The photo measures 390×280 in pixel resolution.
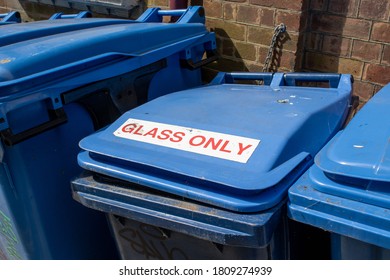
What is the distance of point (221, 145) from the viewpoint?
142 cm

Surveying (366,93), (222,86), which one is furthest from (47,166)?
(366,93)

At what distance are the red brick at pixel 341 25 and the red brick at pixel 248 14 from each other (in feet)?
1.09

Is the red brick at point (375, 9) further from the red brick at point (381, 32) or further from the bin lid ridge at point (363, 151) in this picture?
the bin lid ridge at point (363, 151)

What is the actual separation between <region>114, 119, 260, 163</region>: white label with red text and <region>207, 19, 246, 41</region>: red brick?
1301mm

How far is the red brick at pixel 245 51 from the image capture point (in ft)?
8.70

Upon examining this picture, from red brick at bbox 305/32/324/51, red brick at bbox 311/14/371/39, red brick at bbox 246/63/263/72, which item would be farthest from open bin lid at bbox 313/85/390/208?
red brick at bbox 246/63/263/72

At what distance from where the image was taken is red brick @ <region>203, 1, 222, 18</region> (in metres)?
2.70

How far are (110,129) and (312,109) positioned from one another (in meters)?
0.78

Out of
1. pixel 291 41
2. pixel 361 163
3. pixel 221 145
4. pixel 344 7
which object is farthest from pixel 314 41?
pixel 361 163

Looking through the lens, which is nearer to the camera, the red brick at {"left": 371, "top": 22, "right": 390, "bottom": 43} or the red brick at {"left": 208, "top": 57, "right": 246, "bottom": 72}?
the red brick at {"left": 371, "top": 22, "right": 390, "bottom": 43}

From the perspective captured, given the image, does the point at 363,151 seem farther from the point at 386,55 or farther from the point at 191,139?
the point at 386,55

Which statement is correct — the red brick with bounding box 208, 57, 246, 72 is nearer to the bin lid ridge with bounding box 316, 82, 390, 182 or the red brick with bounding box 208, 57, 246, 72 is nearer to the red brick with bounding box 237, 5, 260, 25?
the red brick with bounding box 237, 5, 260, 25

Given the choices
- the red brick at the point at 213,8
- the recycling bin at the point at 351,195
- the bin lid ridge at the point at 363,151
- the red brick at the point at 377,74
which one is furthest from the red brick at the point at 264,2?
the recycling bin at the point at 351,195

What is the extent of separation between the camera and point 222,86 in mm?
2105
